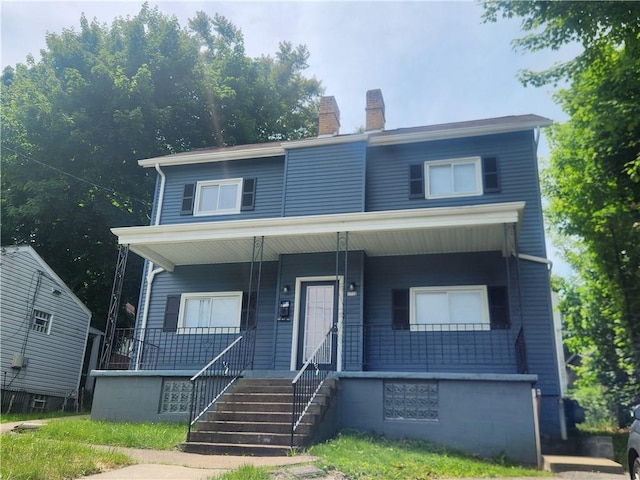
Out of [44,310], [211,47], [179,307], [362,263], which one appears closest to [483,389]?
[362,263]

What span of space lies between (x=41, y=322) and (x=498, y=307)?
14.0 metres

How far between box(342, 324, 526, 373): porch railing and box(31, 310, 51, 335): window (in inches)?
427

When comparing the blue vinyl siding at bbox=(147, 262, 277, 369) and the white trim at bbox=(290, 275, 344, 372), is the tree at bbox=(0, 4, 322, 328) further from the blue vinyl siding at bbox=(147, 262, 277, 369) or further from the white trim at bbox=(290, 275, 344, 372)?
the white trim at bbox=(290, 275, 344, 372)

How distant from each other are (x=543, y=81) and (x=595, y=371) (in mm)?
10663

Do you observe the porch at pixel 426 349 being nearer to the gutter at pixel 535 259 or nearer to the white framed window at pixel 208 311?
the white framed window at pixel 208 311

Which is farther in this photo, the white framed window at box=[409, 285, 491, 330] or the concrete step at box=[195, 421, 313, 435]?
the white framed window at box=[409, 285, 491, 330]

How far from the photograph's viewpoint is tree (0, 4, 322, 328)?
849 inches

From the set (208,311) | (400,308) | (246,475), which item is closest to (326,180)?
(400,308)

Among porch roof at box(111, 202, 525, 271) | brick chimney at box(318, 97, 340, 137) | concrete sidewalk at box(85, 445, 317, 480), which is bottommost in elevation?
concrete sidewalk at box(85, 445, 317, 480)

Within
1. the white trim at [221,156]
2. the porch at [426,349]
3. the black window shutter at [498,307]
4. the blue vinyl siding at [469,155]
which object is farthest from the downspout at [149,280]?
the black window shutter at [498,307]

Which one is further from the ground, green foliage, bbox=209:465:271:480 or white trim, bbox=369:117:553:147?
white trim, bbox=369:117:553:147

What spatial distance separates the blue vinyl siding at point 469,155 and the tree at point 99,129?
1275cm

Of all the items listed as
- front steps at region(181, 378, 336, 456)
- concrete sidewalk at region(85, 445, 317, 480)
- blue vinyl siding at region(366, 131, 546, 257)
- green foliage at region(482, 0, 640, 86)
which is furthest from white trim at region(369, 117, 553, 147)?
concrete sidewalk at region(85, 445, 317, 480)

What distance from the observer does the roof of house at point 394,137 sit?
12.4m
